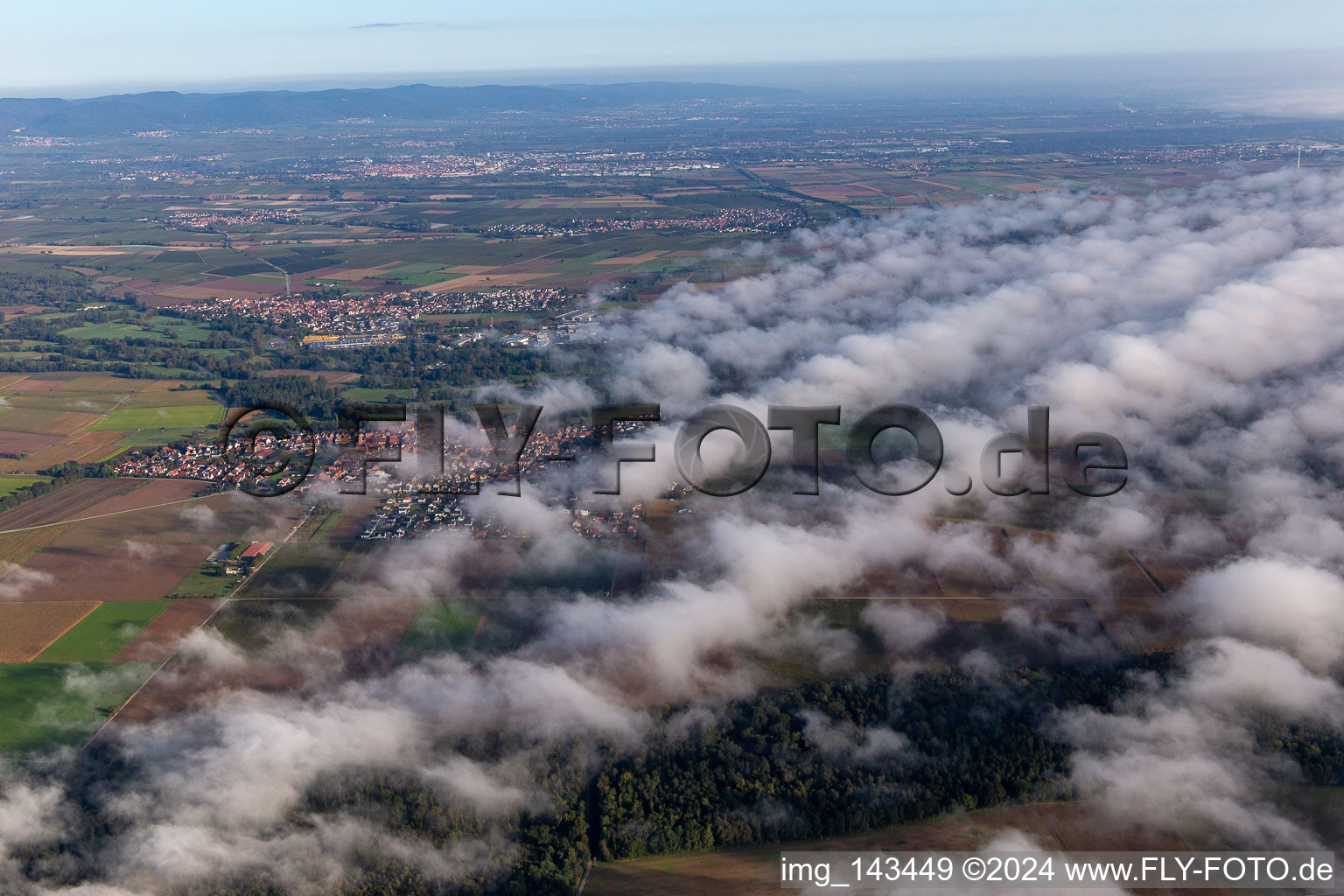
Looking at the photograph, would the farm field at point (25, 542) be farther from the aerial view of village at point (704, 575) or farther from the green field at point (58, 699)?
the green field at point (58, 699)

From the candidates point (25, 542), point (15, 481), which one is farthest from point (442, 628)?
point (15, 481)

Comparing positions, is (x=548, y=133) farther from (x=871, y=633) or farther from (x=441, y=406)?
(x=871, y=633)

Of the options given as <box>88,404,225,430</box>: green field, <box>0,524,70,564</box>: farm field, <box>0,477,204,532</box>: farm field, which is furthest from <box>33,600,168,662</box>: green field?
<box>88,404,225,430</box>: green field

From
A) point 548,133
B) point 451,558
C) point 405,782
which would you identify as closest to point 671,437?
point 451,558

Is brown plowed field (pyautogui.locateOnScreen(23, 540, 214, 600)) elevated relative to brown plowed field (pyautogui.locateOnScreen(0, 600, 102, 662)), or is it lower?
elevated

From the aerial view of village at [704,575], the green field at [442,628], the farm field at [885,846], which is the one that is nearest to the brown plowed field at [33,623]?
the aerial view of village at [704,575]

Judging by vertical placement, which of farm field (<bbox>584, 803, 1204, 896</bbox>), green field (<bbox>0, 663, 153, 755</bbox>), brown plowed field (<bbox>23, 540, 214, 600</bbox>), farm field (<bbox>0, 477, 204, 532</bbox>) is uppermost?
farm field (<bbox>0, 477, 204, 532</bbox>)

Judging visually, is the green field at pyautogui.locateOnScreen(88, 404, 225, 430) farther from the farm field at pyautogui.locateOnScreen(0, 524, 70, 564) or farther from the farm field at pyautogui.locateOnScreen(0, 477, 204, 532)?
the farm field at pyautogui.locateOnScreen(0, 524, 70, 564)
